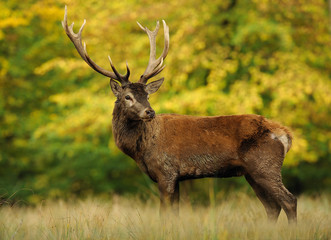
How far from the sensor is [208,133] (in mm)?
5031

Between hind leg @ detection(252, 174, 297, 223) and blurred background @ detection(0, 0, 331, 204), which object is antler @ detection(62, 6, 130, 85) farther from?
blurred background @ detection(0, 0, 331, 204)

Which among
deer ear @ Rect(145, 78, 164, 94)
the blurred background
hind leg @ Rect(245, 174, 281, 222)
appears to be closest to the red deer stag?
hind leg @ Rect(245, 174, 281, 222)

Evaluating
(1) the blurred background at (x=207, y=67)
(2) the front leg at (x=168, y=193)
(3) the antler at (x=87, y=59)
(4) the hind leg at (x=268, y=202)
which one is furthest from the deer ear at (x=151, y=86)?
(1) the blurred background at (x=207, y=67)

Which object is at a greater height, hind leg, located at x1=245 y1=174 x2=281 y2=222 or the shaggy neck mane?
the shaggy neck mane

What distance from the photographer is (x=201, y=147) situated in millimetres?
5004

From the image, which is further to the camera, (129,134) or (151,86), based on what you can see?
(151,86)

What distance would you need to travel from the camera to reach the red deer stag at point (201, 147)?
15.9 ft

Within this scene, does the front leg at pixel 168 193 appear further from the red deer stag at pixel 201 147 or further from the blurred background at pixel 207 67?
the blurred background at pixel 207 67

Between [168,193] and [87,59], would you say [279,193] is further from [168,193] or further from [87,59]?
[87,59]

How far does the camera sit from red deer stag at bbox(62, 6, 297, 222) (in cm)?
484

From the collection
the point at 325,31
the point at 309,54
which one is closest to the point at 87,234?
the point at 309,54

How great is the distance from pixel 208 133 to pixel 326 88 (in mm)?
4594

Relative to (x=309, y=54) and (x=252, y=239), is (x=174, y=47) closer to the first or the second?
(x=309, y=54)

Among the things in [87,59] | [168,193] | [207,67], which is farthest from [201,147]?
[207,67]
